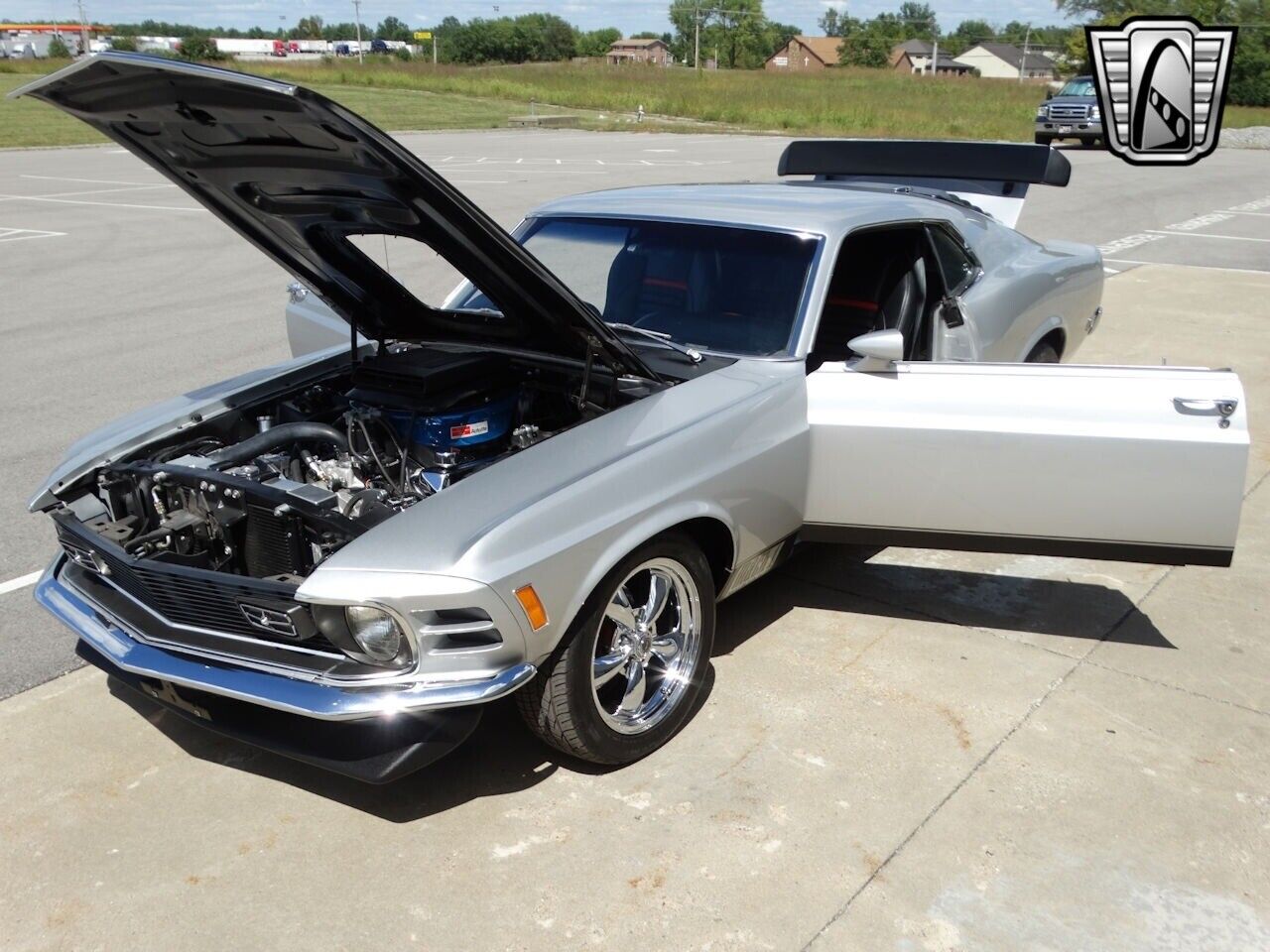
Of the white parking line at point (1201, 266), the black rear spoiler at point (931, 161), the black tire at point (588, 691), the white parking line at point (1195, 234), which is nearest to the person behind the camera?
the black tire at point (588, 691)

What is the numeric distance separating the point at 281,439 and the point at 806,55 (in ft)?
435

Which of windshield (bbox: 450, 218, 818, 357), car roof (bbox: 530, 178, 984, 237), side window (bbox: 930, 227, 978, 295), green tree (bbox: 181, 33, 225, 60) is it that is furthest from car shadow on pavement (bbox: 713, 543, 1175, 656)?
green tree (bbox: 181, 33, 225, 60)

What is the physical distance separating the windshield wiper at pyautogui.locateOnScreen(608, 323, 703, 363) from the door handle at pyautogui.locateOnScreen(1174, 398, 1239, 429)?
64.9 inches

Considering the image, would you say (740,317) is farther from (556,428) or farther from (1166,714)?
(1166,714)

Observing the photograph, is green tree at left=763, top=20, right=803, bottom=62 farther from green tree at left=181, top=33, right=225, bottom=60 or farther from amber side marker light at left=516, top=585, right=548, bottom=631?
amber side marker light at left=516, top=585, right=548, bottom=631

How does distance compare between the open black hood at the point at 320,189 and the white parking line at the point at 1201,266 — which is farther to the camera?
the white parking line at the point at 1201,266

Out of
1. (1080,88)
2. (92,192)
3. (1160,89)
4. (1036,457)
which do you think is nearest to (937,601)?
(1036,457)

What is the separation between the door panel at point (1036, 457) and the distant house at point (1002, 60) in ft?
425

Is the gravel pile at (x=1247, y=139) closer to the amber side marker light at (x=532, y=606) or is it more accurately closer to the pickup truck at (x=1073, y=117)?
the pickup truck at (x=1073, y=117)

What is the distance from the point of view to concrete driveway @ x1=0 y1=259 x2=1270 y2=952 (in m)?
2.90

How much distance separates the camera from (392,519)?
3.15 meters

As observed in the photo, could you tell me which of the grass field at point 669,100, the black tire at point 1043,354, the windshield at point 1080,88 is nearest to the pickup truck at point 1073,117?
the windshield at point 1080,88

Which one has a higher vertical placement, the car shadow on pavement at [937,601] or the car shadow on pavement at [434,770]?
the car shadow on pavement at [937,601]

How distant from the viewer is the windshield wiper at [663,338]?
13.5ft
